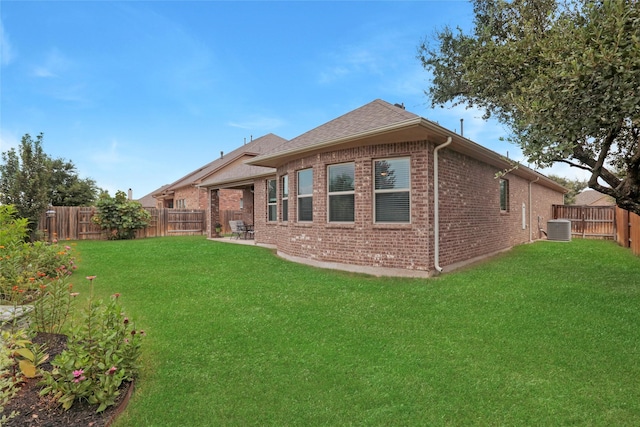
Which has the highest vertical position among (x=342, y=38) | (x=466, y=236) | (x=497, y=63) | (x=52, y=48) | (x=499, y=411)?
(x=342, y=38)

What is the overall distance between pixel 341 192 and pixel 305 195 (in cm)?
154

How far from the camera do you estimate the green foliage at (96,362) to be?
2840 mm

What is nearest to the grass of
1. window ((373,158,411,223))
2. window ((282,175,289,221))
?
window ((373,158,411,223))

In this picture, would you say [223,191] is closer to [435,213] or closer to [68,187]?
[68,187]

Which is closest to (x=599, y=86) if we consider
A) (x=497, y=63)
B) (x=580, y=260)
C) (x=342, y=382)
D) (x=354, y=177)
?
(x=497, y=63)

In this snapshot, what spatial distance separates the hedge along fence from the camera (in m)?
18.0

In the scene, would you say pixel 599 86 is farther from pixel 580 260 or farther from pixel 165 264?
pixel 165 264

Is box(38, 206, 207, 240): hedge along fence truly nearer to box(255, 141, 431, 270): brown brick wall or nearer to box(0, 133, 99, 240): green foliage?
box(0, 133, 99, 240): green foliage

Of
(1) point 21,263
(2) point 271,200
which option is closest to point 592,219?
(2) point 271,200

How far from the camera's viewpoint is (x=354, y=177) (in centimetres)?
863

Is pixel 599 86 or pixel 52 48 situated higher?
pixel 52 48

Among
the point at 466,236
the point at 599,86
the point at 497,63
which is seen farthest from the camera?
the point at 466,236

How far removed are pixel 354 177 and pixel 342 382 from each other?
5.93m

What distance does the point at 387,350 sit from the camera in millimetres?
4074
